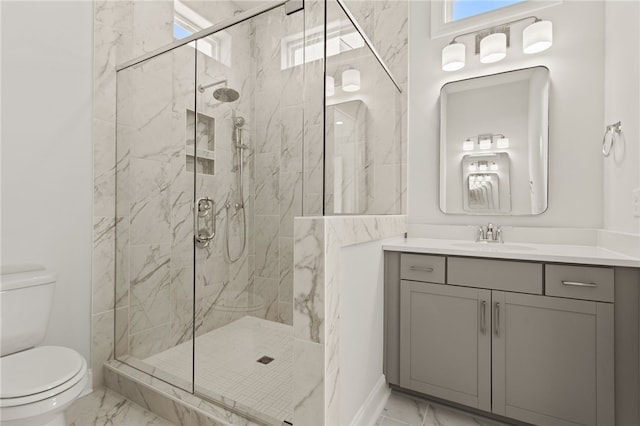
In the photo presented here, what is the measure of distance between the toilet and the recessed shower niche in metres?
0.89

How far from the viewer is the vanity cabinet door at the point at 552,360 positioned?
4.42 ft

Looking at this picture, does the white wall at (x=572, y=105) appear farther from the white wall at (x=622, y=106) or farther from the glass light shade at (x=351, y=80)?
the glass light shade at (x=351, y=80)

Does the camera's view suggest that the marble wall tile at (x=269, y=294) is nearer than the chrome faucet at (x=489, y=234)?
Yes

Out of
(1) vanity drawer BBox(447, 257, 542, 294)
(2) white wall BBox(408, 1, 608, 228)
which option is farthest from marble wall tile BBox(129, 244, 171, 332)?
(2) white wall BBox(408, 1, 608, 228)

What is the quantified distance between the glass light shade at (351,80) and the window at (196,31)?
636 millimetres

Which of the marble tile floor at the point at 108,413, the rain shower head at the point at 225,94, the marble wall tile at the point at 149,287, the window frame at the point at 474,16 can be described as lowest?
the marble tile floor at the point at 108,413

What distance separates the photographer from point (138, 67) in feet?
6.43

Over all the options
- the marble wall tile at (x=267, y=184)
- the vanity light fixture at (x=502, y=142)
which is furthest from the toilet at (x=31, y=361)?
the vanity light fixture at (x=502, y=142)

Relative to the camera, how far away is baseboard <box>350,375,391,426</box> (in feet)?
4.87

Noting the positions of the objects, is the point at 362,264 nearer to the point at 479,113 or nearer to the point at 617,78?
the point at 479,113

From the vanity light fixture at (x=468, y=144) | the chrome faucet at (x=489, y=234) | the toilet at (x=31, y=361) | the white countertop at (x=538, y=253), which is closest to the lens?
the toilet at (x=31, y=361)

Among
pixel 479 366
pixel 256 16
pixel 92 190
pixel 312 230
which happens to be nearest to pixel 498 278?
pixel 479 366

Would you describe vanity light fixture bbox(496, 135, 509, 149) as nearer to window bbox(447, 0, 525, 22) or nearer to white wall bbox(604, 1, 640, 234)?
white wall bbox(604, 1, 640, 234)

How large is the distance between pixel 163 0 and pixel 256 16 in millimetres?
1216
